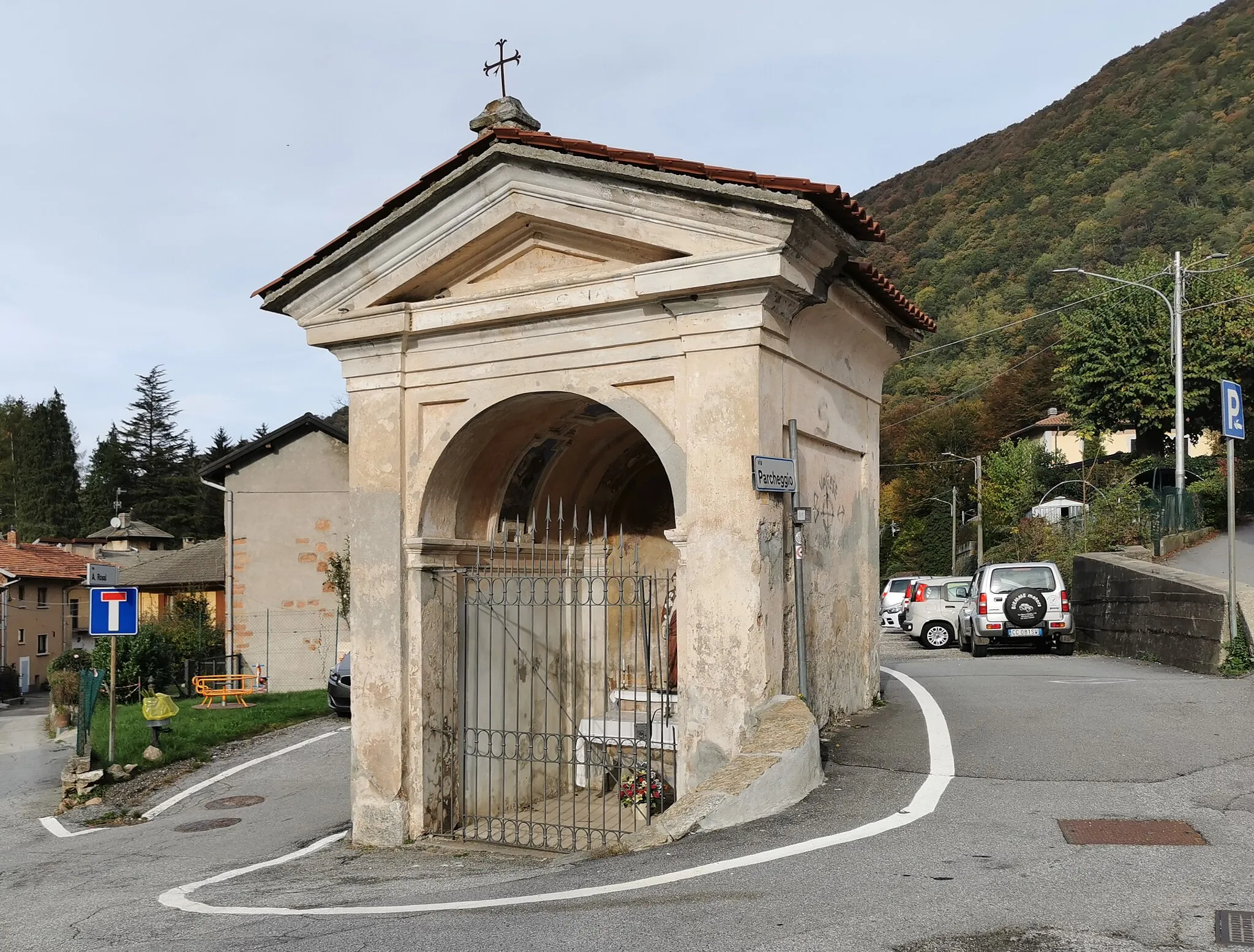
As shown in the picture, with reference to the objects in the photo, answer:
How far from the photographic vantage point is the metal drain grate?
4.53m

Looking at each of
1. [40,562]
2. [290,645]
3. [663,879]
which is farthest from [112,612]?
[40,562]

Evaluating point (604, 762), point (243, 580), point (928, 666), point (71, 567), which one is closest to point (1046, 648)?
point (928, 666)

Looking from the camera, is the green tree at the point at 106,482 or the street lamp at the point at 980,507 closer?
the street lamp at the point at 980,507

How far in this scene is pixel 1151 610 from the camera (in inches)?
593

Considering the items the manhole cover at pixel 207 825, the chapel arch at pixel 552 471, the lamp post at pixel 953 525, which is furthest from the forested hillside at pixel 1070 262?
the manhole cover at pixel 207 825

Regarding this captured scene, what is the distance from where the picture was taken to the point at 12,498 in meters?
75.8

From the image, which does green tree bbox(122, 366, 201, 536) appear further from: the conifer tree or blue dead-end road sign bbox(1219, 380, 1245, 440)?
blue dead-end road sign bbox(1219, 380, 1245, 440)

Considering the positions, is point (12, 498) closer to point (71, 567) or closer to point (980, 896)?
point (71, 567)

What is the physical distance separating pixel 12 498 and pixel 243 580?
185ft

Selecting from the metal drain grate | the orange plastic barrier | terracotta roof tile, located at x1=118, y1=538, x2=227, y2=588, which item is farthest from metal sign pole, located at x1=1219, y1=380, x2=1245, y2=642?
terracotta roof tile, located at x1=118, y1=538, x2=227, y2=588

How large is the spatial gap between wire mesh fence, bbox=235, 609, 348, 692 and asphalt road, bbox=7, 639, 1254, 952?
17562 mm

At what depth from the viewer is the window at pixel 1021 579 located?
62.9ft

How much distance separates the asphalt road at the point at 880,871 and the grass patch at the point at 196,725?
475 cm

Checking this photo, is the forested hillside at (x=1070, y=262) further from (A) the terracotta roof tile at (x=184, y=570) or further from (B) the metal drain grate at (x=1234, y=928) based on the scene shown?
(B) the metal drain grate at (x=1234, y=928)
